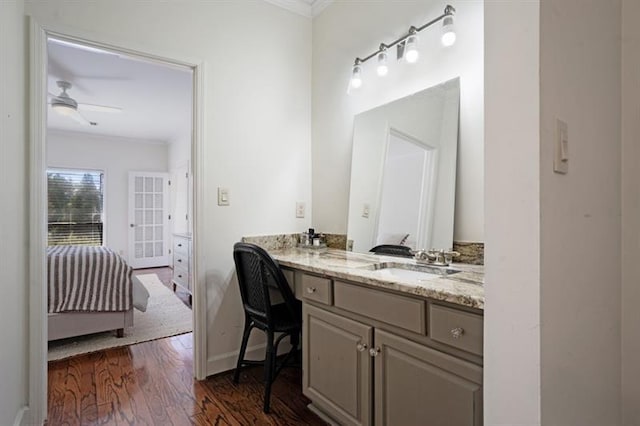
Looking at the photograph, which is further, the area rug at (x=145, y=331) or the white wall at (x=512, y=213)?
the area rug at (x=145, y=331)

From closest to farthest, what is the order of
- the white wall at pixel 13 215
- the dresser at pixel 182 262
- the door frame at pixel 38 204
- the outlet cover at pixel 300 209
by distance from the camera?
the white wall at pixel 13 215 < the door frame at pixel 38 204 < the outlet cover at pixel 300 209 < the dresser at pixel 182 262

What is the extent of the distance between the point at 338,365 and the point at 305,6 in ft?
8.43

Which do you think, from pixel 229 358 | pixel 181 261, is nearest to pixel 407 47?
pixel 229 358

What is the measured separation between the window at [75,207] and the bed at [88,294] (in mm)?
3523

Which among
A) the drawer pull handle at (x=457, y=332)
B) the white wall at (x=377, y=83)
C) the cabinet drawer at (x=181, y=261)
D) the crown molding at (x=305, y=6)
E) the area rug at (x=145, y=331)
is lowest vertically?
the area rug at (x=145, y=331)

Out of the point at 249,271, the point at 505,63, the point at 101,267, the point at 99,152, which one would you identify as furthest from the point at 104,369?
the point at 99,152

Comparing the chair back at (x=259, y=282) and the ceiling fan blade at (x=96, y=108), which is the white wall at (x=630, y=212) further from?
the ceiling fan blade at (x=96, y=108)

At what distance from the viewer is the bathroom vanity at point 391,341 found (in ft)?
3.50

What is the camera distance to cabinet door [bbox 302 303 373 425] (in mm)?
1413

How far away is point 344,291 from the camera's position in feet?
4.90

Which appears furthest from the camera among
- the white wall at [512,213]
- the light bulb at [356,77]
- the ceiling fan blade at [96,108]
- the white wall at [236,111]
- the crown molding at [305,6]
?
the ceiling fan blade at [96,108]

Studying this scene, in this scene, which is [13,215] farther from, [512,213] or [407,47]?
[407,47]

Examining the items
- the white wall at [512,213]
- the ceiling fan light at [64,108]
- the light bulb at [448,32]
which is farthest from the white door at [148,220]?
the white wall at [512,213]

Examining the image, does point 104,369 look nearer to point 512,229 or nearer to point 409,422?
point 409,422
